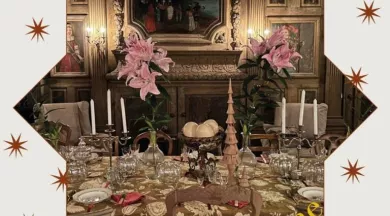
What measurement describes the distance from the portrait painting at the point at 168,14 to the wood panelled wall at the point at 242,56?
4.5 inches

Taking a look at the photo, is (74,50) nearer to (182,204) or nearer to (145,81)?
(145,81)

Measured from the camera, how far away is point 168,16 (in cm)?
197

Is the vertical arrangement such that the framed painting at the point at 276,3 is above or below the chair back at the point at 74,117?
above

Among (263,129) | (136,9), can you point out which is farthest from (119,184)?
(136,9)

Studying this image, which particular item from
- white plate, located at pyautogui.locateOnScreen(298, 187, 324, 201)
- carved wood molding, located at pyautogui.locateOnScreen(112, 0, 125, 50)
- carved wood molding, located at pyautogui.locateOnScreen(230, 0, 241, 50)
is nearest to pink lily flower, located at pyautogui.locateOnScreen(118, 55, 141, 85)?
white plate, located at pyautogui.locateOnScreen(298, 187, 324, 201)

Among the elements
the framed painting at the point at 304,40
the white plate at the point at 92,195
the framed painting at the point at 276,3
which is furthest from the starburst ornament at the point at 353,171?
the framed painting at the point at 276,3

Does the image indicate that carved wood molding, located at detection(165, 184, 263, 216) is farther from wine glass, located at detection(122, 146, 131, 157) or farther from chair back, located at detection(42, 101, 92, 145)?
chair back, located at detection(42, 101, 92, 145)

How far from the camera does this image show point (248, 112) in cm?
96

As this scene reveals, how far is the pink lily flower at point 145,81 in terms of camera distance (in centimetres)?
83

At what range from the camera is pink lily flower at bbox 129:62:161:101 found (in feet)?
2.72

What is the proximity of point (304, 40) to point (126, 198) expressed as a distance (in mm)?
1137

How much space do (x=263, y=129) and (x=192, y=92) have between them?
61 centimetres

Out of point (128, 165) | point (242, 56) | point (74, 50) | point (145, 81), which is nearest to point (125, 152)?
point (128, 165)

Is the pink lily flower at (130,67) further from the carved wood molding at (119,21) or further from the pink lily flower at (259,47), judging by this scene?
the carved wood molding at (119,21)
